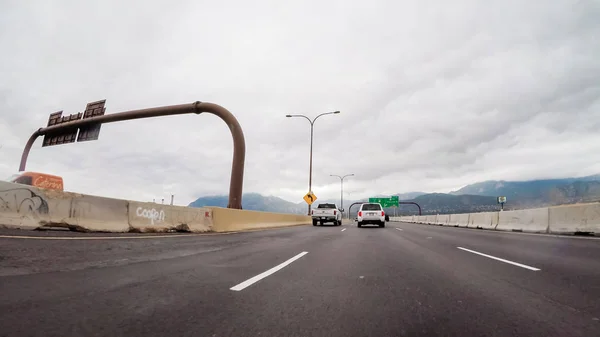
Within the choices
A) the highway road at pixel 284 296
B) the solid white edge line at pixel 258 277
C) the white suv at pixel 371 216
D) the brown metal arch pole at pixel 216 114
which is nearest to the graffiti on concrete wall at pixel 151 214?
the highway road at pixel 284 296

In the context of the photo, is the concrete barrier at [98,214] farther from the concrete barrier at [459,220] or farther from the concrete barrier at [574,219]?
the concrete barrier at [459,220]

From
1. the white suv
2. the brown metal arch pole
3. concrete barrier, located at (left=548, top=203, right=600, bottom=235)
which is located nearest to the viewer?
concrete barrier, located at (left=548, top=203, right=600, bottom=235)

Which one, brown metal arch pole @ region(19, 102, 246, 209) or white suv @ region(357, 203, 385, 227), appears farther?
white suv @ region(357, 203, 385, 227)

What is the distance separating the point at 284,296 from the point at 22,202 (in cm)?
797

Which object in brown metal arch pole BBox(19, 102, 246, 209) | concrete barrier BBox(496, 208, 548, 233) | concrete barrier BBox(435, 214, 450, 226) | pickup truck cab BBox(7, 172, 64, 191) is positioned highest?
brown metal arch pole BBox(19, 102, 246, 209)

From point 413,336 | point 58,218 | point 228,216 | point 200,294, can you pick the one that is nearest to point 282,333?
point 413,336

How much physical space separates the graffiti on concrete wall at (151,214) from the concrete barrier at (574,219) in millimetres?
15706

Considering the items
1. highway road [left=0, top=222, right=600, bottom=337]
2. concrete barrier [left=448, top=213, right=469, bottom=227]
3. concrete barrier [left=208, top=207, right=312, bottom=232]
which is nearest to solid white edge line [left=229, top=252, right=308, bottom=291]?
highway road [left=0, top=222, right=600, bottom=337]

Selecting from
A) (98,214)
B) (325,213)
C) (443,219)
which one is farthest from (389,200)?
(98,214)

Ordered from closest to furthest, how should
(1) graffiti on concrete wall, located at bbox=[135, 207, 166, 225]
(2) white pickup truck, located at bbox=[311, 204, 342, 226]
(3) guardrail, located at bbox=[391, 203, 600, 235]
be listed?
(1) graffiti on concrete wall, located at bbox=[135, 207, 166, 225]
(3) guardrail, located at bbox=[391, 203, 600, 235]
(2) white pickup truck, located at bbox=[311, 204, 342, 226]

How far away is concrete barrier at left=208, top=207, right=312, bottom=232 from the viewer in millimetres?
14766

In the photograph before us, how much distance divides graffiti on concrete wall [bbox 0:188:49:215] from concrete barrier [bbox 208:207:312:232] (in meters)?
7.03

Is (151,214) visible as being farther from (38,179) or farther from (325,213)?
(325,213)

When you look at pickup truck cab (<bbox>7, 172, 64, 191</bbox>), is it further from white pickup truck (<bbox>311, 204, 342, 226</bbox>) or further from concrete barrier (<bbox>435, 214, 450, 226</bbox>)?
concrete barrier (<bbox>435, 214, 450, 226</bbox>)
